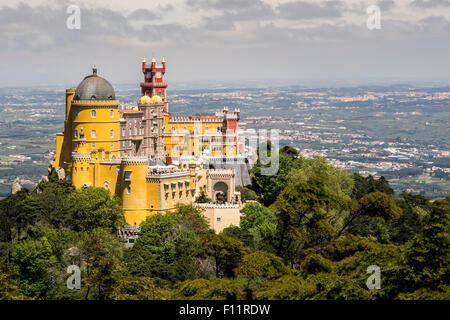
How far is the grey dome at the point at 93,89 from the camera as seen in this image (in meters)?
78.4

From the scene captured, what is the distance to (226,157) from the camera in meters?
93.8

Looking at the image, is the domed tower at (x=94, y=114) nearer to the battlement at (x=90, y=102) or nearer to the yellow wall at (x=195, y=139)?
the battlement at (x=90, y=102)

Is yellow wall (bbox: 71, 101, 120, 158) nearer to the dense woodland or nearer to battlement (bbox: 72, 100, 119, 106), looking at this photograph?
battlement (bbox: 72, 100, 119, 106)

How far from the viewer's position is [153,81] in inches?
4001

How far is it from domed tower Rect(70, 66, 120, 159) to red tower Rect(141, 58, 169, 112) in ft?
71.9

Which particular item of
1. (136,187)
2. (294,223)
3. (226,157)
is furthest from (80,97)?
(294,223)

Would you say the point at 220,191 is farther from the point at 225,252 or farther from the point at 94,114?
the point at 225,252

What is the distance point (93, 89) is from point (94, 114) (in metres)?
2.48

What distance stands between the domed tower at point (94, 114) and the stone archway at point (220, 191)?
10.6 metres

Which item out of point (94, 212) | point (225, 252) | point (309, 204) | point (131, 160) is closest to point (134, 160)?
point (131, 160)

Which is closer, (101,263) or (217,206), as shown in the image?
(101,263)

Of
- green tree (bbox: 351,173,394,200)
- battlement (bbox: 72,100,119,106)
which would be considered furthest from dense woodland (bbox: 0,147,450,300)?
battlement (bbox: 72,100,119,106)
